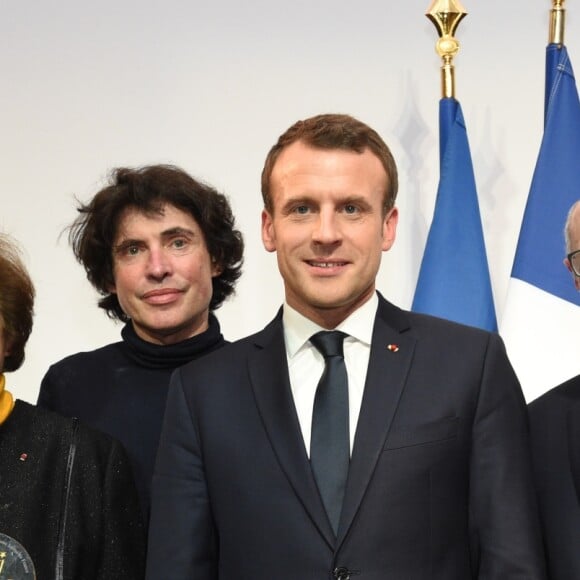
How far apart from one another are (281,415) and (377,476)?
8.2 inches

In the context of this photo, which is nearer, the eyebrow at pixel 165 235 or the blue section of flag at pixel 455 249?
the eyebrow at pixel 165 235

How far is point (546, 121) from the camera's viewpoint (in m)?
3.30

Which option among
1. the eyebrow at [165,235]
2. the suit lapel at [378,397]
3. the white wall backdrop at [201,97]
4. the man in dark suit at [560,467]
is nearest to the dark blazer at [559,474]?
the man in dark suit at [560,467]

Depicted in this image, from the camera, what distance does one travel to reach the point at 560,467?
2.13m

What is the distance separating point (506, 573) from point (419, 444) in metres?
0.25

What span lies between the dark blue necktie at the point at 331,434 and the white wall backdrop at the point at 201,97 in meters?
1.74

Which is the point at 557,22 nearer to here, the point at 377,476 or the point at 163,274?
the point at 163,274

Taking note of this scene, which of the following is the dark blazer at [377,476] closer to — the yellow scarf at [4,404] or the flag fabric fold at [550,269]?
the yellow scarf at [4,404]

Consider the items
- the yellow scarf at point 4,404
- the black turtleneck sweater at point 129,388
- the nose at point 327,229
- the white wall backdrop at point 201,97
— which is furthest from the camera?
the white wall backdrop at point 201,97

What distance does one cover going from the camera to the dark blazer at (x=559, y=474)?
6.79ft

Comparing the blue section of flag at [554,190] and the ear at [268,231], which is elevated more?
the blue section of flag at [554,190]

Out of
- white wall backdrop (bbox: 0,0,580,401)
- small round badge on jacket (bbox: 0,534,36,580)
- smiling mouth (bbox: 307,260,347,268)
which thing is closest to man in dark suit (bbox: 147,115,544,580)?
smiling mouth (bbox: 307,260,347,268)

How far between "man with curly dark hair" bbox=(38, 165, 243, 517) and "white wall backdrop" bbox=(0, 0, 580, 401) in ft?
3.74

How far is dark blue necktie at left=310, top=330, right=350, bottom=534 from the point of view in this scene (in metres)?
2.01
